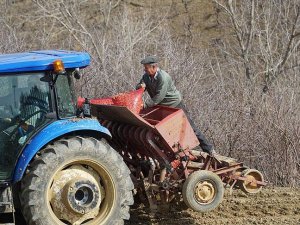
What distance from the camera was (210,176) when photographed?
248 inches

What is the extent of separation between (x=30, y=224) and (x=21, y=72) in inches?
51.5

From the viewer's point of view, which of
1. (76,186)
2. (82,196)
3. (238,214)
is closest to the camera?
(76,186)

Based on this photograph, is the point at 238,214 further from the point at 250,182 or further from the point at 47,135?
the point at 47,135

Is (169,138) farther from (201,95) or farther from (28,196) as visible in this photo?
(201,95)

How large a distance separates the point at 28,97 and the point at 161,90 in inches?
68.1

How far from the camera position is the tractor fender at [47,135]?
214 inches

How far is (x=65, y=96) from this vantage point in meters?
5.75

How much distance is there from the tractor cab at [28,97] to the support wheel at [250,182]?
2111mm

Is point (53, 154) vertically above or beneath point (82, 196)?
Result: above

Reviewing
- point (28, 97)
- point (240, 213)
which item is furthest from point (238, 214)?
point (28, 97)

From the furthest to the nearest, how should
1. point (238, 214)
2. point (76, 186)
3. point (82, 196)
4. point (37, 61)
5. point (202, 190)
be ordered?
1. point (238, 214)
2. point (202, 190)
3. point (82, 196)
4. point (76, 186)
5. point (37, 61)

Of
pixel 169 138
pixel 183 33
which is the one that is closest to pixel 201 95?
pixel 169 138

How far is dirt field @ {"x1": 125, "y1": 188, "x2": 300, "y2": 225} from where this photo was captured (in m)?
6.48

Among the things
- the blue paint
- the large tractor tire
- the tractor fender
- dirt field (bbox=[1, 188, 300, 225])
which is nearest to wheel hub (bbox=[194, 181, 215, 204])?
dirt field (bbox=[1, 188, 300, 225])
